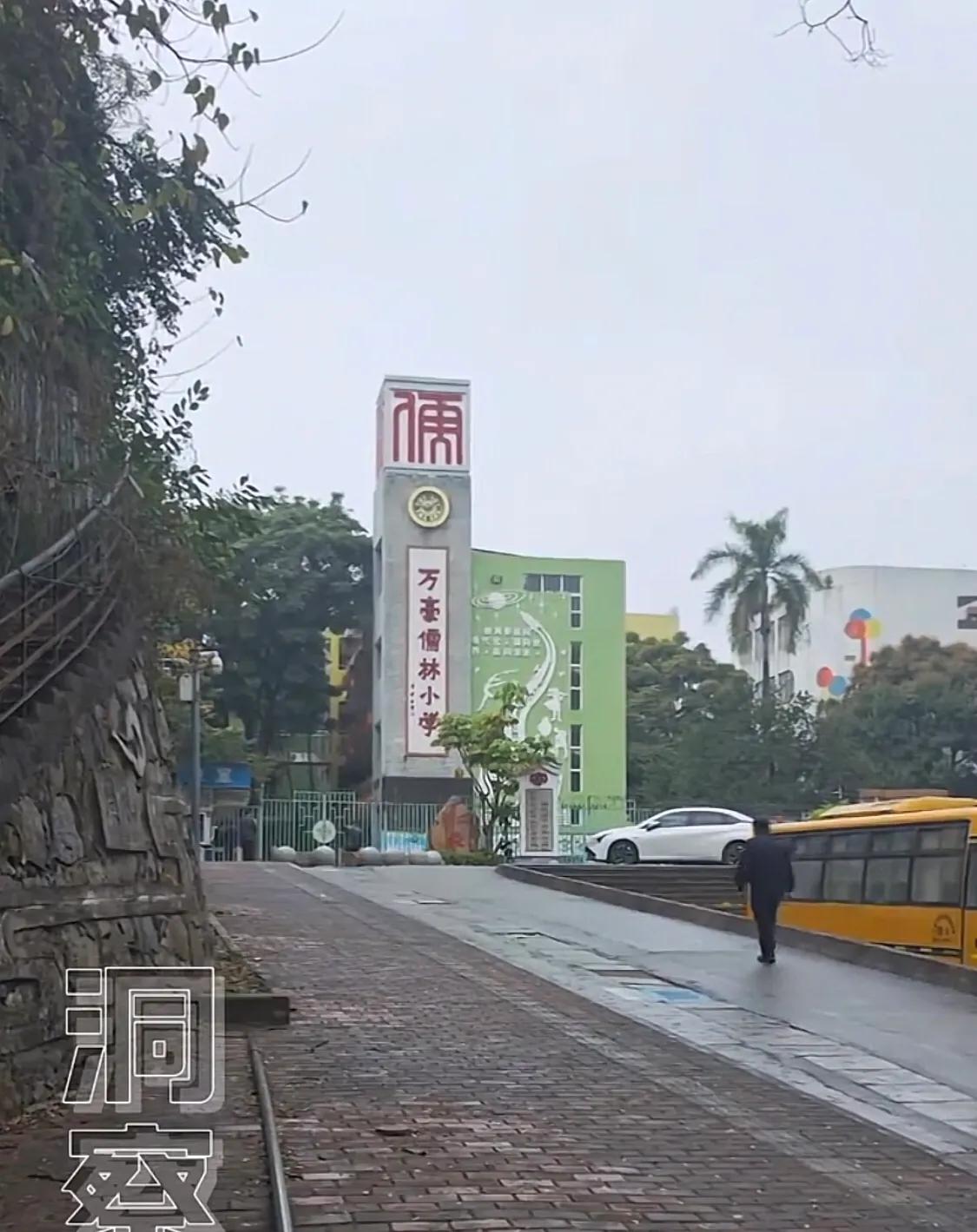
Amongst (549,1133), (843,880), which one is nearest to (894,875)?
(843,880)

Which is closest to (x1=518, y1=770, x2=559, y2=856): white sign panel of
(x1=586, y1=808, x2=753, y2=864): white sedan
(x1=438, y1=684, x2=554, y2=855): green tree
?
(x1=438, y1=684, x2=554, y2=855): green tree

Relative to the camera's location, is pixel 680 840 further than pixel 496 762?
No

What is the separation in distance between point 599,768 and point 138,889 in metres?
45.0

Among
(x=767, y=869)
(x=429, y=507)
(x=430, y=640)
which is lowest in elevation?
(x=767, y=869)

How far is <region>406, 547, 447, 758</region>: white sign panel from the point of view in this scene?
1928 inches

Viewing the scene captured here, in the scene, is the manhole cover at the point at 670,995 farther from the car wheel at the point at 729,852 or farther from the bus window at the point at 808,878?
the car wheel at the point at 729,852

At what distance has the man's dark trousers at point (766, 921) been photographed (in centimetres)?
1709

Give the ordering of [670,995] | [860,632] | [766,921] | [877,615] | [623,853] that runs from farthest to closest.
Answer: [877,615] < [860,632] < [623,853] < [766,921] < [670,995]

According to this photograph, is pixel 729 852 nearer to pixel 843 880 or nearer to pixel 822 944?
pixel 843 880

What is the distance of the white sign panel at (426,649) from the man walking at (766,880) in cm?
3162

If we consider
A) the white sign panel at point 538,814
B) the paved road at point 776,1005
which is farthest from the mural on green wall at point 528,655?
the paved road at point 776,1005

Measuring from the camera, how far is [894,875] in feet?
68.3

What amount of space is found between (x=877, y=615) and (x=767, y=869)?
221ft

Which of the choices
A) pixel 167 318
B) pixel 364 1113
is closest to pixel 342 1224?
pixel 364 1113
